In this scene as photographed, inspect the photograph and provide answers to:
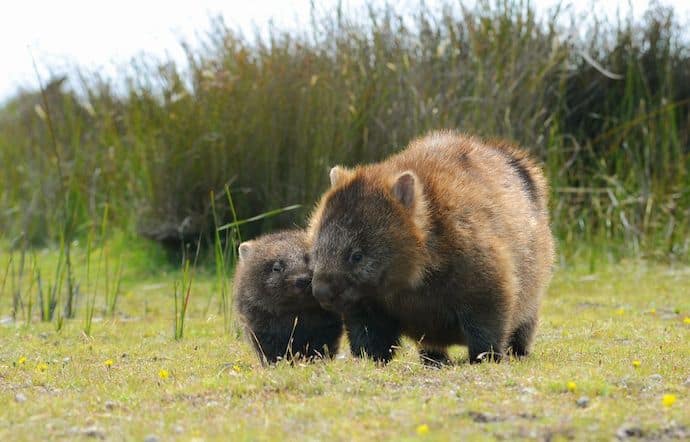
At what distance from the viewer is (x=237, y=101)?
12.5m

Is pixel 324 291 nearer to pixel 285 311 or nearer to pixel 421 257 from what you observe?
pixel 421 257

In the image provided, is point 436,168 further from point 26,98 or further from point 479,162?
point 26,98

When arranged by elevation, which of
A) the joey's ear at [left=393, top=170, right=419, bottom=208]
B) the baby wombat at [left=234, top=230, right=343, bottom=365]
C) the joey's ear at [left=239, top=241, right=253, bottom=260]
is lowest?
the baby wombat at [left=234, top=230, right=343, bottom=365]

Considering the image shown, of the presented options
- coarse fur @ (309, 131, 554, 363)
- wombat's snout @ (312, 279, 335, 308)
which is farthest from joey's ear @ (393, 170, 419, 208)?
wombat's snout @ (312, 279, 335, 308)

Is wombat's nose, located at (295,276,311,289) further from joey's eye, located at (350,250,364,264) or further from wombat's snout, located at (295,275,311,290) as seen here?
joey's eye, located at (350,250,364,264)

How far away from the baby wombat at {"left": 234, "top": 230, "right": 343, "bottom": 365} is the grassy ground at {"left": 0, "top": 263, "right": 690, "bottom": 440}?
0.74 feet

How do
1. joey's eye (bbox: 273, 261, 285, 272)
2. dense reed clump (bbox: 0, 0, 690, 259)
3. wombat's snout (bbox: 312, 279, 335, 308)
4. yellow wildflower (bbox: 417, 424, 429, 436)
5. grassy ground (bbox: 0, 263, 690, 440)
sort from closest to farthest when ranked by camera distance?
1. yellow wildflower (bbox: 417, 424, 429, 436)
2. grassy ground (bbox: 0, 263, 690, 440)
3. wombat's snout (bbox: 312, 279, 335, 308)
4. joey's eye (bbox: 273, 261, 285, 272)
5. dense reed clump (bbox: 0, 0, 690, 259)

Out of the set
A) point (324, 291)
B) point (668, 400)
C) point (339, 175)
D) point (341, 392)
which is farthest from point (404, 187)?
point (668, 400)

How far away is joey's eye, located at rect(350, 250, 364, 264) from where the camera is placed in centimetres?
593

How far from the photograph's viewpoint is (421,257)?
19.5 ft

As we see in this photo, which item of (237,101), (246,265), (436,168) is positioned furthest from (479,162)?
(237,101)

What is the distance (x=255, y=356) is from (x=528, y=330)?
192cm

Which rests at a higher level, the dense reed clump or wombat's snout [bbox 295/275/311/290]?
the dense reed clump

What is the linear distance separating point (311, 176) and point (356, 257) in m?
6.28
